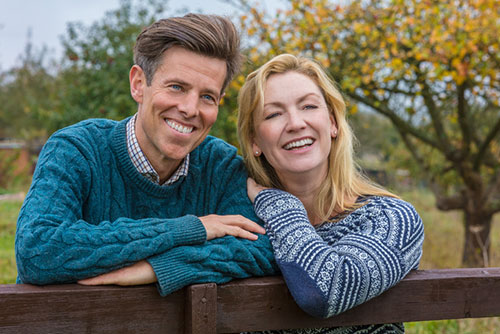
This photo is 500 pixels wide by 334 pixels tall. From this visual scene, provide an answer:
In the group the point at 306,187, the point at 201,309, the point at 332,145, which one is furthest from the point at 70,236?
the point at 332,145

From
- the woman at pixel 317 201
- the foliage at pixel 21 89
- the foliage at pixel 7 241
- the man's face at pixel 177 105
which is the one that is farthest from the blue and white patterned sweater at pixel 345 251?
the foliage at pixel 21 89

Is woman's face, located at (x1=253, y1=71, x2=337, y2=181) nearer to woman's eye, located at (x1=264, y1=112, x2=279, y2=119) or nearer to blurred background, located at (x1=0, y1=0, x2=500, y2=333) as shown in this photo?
woman's eye, located at (x1=264, y1=112, x2=279, y2=119)

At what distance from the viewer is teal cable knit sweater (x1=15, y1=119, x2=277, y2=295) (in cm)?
159

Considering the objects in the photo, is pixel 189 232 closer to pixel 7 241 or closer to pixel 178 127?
pixel 178 127

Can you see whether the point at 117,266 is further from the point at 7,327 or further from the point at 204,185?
the point at 204,185

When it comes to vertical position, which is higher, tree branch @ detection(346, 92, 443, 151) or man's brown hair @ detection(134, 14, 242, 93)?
man's brown hair @ detection(134, 14, 242, 93)

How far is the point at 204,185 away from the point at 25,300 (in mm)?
1086

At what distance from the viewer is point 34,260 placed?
1570 mm

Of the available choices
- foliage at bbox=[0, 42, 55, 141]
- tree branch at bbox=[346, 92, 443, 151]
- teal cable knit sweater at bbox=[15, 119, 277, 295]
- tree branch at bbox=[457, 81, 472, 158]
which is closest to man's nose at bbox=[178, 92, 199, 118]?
teal cable knit sweater at bbox=[15, 119, 277, 295]

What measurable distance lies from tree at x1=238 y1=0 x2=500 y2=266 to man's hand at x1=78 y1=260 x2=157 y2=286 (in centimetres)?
460

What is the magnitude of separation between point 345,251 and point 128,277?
2.56ft

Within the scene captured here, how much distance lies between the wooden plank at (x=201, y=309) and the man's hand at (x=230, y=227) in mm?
248

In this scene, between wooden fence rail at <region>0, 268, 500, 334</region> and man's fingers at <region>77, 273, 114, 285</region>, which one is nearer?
wooden fence rail at <region>0, 268, 500, 334</region>

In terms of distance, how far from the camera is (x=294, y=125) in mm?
2266
